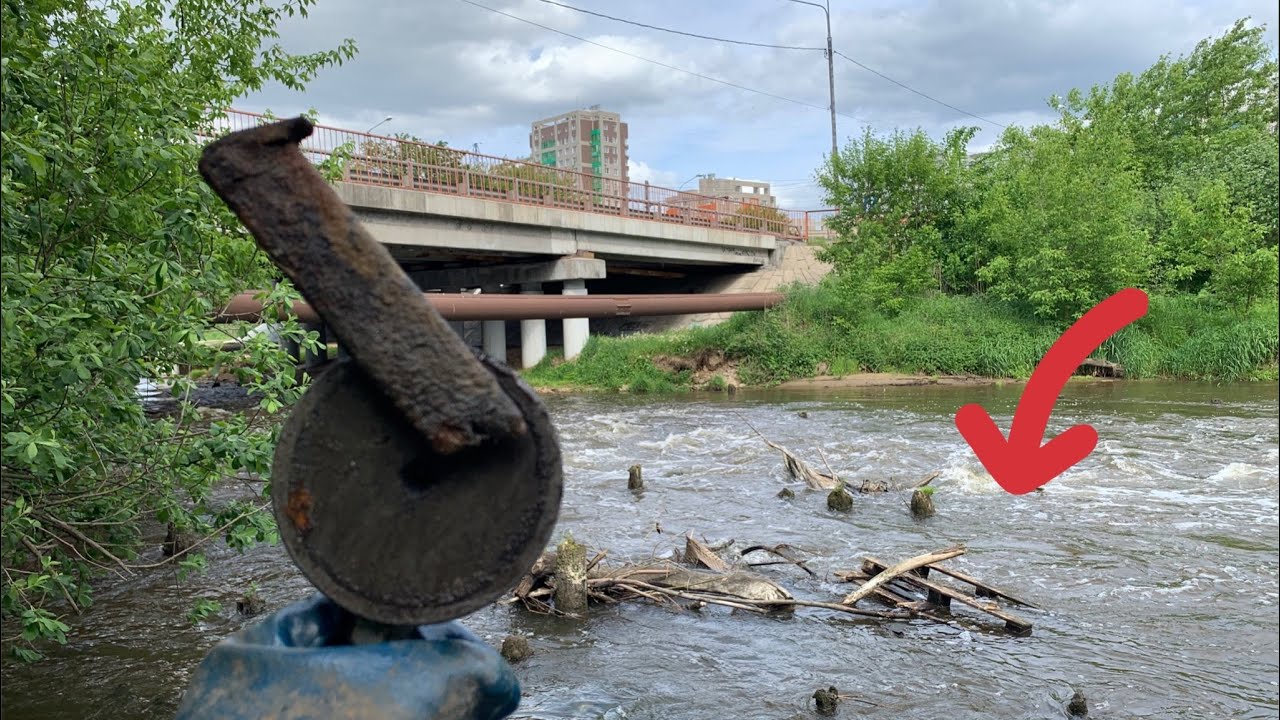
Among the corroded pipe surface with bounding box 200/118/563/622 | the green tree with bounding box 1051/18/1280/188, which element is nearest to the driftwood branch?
the corroded pipe surface with bounding box 200/118/563/622

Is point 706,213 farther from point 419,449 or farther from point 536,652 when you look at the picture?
point 419,449

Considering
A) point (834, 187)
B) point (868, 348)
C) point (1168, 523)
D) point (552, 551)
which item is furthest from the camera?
point (834, 187)

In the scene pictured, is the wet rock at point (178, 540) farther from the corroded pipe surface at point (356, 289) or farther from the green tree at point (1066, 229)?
the green tree at point (1066, 229)

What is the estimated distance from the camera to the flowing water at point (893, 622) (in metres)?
6.31

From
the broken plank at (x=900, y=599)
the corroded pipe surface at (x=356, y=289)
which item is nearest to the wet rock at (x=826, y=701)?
the broken plank at (x=900, y=599)

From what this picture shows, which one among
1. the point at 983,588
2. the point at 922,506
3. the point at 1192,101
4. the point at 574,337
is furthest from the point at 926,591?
the point at 1192,101

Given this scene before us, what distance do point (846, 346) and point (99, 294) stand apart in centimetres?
2552

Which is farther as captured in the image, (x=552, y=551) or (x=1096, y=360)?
(x=1096, y=360)

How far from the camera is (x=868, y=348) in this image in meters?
28.1

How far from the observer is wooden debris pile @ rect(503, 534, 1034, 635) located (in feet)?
25.0

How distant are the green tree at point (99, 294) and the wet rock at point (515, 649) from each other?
2022 millimetres

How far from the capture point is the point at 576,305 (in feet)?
88.7

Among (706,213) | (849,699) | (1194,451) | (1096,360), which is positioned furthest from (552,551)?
(706,213)

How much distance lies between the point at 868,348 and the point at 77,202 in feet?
82.3
